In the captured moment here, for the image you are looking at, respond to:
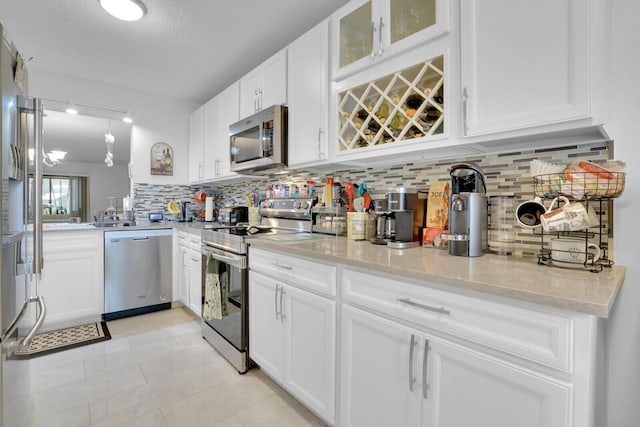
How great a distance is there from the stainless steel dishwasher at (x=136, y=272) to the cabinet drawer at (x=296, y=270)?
173cm

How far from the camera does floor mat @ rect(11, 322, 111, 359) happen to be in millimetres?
2326

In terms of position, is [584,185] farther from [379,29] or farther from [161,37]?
[161,37]

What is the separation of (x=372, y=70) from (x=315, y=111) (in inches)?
18.8

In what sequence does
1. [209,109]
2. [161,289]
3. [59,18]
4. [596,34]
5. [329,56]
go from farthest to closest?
1. [209,109]
2. [161,289]
3. [59,18]
4. [329,56]
5. [596,34]

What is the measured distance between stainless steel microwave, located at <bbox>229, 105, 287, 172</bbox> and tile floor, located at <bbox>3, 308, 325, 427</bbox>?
1.49 meters

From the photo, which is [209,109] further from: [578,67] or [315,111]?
[578,67]

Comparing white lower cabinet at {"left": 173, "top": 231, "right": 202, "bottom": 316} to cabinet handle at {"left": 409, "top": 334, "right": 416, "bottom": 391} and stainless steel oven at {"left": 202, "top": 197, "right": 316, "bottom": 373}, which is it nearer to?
stainless steel oven at {"left": 202, "top": 197, "right": 316, "bottom": 373}

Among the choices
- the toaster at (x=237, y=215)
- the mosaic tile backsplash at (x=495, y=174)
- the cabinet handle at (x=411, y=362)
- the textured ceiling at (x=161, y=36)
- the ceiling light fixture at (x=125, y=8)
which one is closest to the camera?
the cabinet handle at (x=411, y=362)

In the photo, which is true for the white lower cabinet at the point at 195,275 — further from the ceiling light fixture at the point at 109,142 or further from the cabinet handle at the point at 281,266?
the ceiling light fixture at the point at 109,142

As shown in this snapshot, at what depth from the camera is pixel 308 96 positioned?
206 cm

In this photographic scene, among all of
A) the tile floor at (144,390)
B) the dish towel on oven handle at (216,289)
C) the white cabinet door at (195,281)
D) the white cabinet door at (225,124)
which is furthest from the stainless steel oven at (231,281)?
the white cabinet door at (225,124)

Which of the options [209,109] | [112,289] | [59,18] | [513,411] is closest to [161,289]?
[112,289]

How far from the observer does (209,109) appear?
3418 mm

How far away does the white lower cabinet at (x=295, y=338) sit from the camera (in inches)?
55.4
